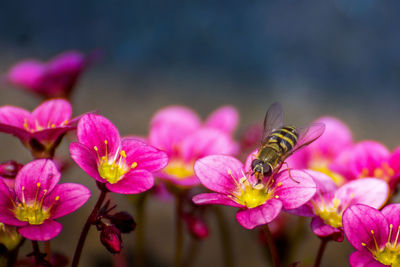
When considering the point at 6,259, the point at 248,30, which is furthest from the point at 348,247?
the point at 248,30

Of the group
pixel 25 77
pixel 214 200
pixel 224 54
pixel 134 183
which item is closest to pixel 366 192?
pixel 214 200

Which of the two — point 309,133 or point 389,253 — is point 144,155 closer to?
point 309,133

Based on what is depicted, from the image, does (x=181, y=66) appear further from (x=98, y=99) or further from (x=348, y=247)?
(x=348, y=247)

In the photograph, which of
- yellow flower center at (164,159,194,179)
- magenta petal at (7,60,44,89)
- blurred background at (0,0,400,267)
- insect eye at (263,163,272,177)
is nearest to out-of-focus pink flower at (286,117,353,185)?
yellow flower center at (164,159,194,179)

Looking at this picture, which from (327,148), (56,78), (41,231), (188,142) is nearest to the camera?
(41,231)

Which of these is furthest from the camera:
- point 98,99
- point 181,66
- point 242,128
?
point 181,66

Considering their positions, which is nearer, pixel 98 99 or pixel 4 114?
pixel 4 114
